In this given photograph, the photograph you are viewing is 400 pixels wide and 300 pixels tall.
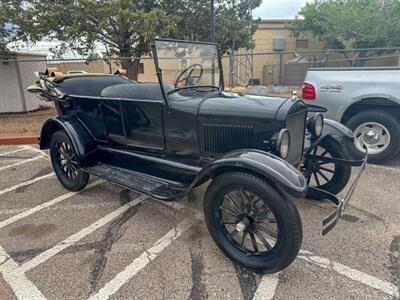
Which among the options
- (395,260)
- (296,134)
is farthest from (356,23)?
(395,260)

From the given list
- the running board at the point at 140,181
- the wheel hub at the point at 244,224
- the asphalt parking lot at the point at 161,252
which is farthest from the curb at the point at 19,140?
the wheel hub at the point at 244,224

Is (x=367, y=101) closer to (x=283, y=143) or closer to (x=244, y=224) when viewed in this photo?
(x=283, y=143)

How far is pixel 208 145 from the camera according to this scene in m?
2.95

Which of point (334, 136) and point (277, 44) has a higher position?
point (277, 44)

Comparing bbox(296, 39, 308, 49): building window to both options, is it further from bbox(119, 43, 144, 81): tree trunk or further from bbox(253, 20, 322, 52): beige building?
A: bbox(119, 43, 144, 81): tree trunk

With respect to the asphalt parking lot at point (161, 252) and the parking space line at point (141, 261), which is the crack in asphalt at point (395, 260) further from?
the parking space line at point (141, 261)

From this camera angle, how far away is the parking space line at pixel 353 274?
2188 millimetres

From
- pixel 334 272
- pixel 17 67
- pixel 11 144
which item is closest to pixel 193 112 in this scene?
pixel 334 272

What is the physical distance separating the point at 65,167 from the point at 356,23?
821 inches

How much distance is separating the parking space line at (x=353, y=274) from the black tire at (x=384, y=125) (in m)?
2.94

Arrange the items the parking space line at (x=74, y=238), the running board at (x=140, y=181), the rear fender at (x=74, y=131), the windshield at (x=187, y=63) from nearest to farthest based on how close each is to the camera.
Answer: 1. the parking space line at (x=74, y=238)
2. the running board at (x=140, y=181)
3. the windshield at (x=187, y=63)
4. the rear fender at (x=74, y=131)

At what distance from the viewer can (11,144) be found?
21.5 ft

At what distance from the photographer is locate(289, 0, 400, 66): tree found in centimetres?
1831

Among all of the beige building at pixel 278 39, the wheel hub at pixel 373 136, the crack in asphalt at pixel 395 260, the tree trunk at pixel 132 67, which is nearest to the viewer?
the crack in asphalt at pixel 395 260
